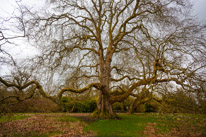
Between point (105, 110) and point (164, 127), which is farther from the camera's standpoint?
point (105, 110)

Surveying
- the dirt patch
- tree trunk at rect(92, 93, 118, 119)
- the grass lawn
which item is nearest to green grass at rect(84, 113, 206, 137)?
the grass lawn

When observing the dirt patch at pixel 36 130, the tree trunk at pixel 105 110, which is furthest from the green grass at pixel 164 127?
the tree trunk at pixel 105 110

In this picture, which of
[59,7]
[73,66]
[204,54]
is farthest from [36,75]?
[204,54]

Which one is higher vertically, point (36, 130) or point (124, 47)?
point (124, 47)

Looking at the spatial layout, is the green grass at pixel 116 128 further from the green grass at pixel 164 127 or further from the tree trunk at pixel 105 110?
the tree trunk at pixel 105 110

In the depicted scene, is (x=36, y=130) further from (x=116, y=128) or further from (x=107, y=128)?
(x=116, y=128)

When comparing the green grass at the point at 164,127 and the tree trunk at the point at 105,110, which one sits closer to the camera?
the green grass at the point at 164,127

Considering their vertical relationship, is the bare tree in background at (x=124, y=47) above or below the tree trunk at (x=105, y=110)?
above

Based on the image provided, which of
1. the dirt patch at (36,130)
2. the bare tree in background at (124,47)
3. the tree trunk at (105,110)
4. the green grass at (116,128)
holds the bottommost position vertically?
the green grass at (116,128)

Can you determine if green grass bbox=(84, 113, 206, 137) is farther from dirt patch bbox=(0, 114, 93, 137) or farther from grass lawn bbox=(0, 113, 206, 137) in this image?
dirt patch bbox=(0, 114, 93, 137)

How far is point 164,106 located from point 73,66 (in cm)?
748

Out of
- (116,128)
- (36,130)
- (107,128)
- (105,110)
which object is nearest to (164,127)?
(116,128)

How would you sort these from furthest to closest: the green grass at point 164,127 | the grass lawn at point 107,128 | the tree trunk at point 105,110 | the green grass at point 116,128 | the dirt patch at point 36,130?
the tree trunk at point 105,110 < the green grass at point 116,128 < the dirt patch at point 36,130 < the grass lawn at point 107,128 < the green grass at point 164,127

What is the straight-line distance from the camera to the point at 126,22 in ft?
41.5
